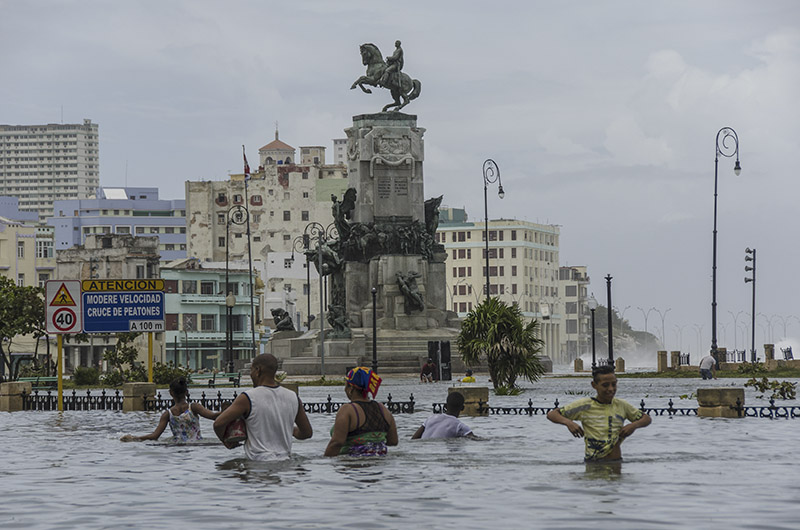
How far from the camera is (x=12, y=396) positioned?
35.1m

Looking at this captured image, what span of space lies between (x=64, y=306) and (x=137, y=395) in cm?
410

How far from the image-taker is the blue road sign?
101 feet

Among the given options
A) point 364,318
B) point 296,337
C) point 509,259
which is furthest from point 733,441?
point 509,259

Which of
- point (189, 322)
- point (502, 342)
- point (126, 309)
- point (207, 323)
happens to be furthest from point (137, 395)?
point (207, 323)

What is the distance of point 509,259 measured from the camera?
618 feet

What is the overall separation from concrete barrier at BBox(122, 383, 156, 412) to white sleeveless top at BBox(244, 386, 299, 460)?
18.4 meters

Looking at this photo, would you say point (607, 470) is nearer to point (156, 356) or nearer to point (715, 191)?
point (715, 191)

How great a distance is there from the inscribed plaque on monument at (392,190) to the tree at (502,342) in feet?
66.2

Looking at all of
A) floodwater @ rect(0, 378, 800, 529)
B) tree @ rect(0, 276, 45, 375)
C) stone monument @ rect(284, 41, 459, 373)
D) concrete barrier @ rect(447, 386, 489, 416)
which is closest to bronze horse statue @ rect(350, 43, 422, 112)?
stone monument @ rect(284, 41, 459, 373)

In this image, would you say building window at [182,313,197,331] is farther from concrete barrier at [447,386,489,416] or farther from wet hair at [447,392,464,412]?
wet hair at [447,392,464,412]

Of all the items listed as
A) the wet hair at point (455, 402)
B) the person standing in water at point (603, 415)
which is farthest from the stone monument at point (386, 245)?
the person standing in water at point (603, 415)

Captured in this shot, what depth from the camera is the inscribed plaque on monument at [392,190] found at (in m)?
63.4

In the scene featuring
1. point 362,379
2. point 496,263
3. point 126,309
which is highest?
point 496,263

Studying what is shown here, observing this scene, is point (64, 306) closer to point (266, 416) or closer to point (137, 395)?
point (137, 395)
